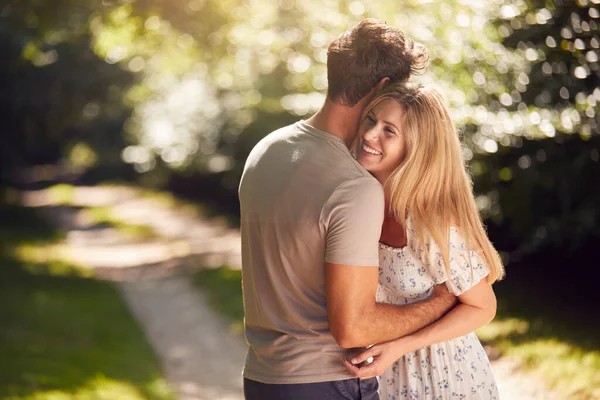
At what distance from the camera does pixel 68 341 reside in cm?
959

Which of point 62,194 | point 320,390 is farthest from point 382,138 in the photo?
point 62,194

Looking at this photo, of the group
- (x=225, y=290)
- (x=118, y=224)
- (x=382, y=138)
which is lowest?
(x=118, y=224)

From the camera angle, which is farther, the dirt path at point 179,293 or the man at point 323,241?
the dirt path at point 179,293

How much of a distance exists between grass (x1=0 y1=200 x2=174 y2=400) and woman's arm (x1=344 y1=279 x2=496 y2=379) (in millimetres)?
4981

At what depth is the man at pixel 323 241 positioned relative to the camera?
97.6 inches

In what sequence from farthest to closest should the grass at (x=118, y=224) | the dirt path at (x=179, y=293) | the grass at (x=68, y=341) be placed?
1. the grass at (x=118, y=224)
2. the dirt path at (x=179, y=293)
3. the grass at (x=68, y=341)

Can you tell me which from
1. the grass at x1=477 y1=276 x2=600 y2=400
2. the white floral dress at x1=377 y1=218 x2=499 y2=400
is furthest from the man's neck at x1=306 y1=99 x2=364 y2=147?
the grass at x1=477 y1=276 x2=600 y2=400

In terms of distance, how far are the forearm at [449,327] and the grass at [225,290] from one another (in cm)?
717

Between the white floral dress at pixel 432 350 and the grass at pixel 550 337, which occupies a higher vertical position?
the white floral dress at pixel 432 350

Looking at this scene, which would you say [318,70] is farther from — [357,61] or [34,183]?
[34,183]

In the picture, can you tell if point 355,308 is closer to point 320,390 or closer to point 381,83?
point 320,390

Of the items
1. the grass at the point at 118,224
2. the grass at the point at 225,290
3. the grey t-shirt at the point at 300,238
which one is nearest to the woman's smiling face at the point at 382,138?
the grey t-shirt at the point at 300,238

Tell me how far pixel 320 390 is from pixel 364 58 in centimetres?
115

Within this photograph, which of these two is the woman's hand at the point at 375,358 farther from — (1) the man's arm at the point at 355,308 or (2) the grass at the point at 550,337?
(2) the grass at the point at 550,337
